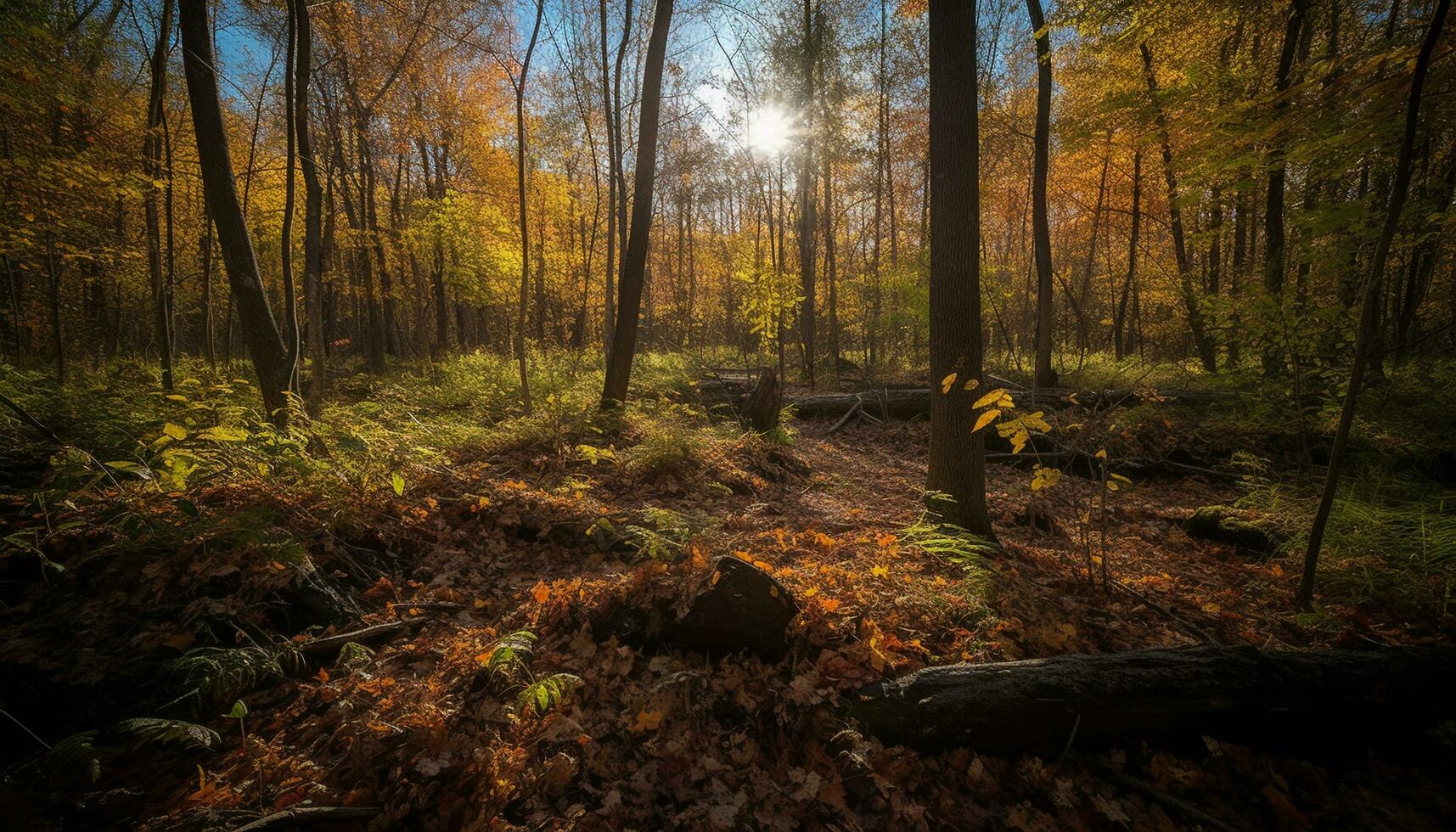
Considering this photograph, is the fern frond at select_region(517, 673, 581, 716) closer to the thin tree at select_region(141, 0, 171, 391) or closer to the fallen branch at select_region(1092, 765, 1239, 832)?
the fallen branch at select_region(1092, 765, 1239, 832)

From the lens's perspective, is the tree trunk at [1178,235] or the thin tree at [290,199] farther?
the tree trunk at [1178,235]

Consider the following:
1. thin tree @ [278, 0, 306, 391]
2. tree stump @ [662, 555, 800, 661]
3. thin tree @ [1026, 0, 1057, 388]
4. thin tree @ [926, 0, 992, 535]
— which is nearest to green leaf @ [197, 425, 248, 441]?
thin tree @ [278, 0, 306, 391]

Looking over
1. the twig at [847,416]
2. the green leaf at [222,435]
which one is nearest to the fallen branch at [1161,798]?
the green leaf at [222,435]

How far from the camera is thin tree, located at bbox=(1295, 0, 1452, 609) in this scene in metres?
3.13

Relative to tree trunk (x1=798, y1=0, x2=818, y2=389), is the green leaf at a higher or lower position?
lower

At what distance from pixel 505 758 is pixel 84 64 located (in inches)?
675

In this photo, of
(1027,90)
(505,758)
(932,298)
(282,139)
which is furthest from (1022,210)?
(282,139)

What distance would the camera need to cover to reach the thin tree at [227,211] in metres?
5.34

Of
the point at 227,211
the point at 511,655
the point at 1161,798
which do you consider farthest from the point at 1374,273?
the point at 227,211

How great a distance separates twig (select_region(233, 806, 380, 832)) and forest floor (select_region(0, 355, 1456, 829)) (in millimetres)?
50

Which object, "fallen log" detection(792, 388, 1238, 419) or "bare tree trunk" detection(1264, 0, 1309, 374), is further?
"fallen log" detection(792, 388, 1238, 419)

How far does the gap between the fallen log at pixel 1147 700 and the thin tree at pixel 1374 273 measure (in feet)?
3.58

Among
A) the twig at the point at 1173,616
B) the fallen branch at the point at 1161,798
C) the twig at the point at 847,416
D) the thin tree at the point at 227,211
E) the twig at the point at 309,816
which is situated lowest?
the fallen branch at the point at 1161,798

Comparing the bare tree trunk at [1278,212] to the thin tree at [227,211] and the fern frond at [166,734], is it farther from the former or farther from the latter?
the thin tree at [227,211]
